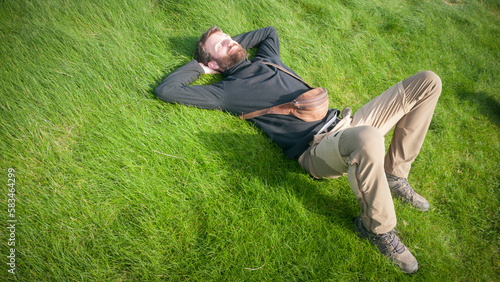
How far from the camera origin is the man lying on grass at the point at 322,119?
2330 mm

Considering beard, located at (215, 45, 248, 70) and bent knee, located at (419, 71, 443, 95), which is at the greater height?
beard, located at (215, 45, 248, 70)

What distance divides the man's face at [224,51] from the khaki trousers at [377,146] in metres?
1.43

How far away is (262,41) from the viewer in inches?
148

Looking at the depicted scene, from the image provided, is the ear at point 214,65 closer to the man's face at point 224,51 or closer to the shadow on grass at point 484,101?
the man's face at point 224,51

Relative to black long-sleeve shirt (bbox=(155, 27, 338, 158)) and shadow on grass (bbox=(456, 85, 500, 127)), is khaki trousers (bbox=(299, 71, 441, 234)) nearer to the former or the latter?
black long-sleeve shirt (bbox=(155, 27, 338, 158))

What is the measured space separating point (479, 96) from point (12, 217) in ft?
22.2

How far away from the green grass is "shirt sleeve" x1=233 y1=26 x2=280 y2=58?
0.36 metres

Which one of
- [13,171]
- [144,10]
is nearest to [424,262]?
[13,171]

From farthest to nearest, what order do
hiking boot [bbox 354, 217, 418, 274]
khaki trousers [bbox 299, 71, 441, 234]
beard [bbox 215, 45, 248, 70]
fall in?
beard [bbox 215, 45, 248, 70]
hiking boot [bbox 354, 217, 418, 274]
khaki trousers [bbox 299, 71, 441, 234]

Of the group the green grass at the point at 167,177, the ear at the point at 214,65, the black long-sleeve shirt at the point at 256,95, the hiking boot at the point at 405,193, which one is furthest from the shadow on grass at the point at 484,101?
the ear at the point at 214,65

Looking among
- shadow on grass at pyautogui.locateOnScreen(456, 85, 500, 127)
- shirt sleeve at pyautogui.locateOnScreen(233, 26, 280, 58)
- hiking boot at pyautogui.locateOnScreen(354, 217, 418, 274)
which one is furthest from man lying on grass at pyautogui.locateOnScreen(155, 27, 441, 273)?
shadow on grass at pyautogui.locateOnScreen(456, 85, 500, 127)

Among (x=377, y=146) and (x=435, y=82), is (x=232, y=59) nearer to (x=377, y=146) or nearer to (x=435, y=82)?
(x=377, y=146)

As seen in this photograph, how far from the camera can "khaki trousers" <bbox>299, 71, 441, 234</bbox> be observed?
2084 mm

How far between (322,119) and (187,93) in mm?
1510
